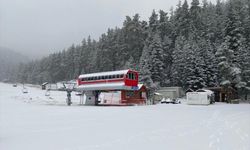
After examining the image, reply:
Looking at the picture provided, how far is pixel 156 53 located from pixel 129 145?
177ft

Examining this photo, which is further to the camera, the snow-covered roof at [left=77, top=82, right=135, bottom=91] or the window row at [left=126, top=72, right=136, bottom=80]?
the window row at [left=126, top=72, right=136, bottom=80]

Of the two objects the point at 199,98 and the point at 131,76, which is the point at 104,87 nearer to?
the point at 131,76

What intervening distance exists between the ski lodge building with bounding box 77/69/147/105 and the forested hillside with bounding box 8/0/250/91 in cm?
1354

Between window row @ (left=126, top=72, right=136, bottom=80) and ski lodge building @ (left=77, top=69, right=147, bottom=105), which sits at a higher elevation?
window row @ (left=126, top=72, right=136, bottom=80)

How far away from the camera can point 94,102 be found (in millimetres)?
45969

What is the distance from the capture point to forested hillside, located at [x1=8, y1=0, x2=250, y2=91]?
53.7 meters

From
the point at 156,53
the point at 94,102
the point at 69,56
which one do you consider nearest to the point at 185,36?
the point at 156,53

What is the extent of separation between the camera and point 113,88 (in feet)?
139

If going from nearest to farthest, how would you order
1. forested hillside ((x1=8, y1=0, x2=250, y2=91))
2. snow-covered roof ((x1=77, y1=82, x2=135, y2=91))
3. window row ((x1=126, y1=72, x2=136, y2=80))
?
1. snow-covered roof ((x1=77, y1=82, x2=135, y2=91))
2. window row ((x1=126, y1=72, x2=136, y2=80))
3. forested hillside ((x1=8, y1=0, x2=250, y2=91))

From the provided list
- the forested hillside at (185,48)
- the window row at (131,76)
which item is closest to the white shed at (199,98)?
the forested hillside at (185,48)

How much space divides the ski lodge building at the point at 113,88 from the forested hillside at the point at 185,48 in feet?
44.4

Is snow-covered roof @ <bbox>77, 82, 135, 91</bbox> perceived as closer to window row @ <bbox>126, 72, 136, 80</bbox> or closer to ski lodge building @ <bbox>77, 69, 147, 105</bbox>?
ski lodge building @ <bbox>77, 69, 147, 105</bbox>

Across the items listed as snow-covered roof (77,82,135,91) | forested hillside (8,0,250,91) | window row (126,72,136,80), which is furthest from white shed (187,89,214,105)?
snow-covered roof (77,82,135,91)

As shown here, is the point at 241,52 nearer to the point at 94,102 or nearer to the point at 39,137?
the point at 94,102
